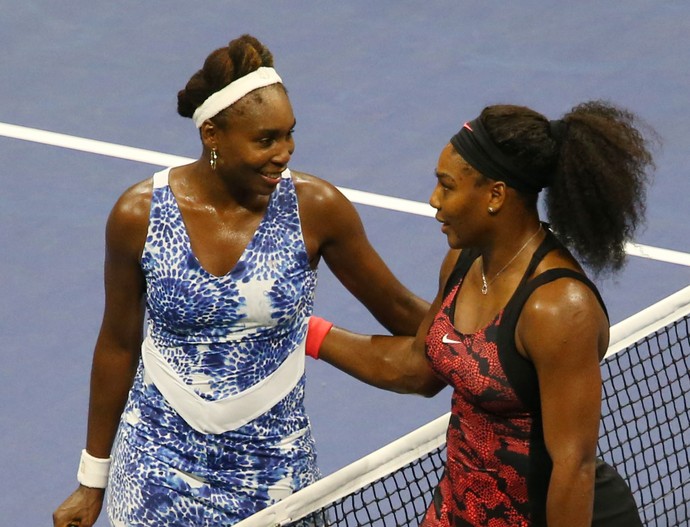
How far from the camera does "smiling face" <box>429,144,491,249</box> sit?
363cm

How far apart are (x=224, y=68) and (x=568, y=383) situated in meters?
1.29

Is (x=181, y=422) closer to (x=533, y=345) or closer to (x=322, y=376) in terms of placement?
(x=533, y=345)

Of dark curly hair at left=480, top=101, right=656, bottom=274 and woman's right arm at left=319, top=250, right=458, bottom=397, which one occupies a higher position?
dark curly hair at left=480, top=101, right=656, bottom=274

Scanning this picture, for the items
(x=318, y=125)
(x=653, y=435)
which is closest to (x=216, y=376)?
(x=653, y=435)

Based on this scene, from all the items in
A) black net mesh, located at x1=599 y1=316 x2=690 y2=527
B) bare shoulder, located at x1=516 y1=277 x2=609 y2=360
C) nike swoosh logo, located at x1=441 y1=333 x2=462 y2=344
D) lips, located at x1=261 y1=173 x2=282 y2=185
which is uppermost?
lips, located at x1=261 y1=173 x2=282 y2=185

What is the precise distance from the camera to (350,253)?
420 cm

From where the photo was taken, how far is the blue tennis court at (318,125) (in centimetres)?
695

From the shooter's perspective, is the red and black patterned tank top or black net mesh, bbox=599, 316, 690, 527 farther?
black net mesh, bbox=599, 316, 690, 527

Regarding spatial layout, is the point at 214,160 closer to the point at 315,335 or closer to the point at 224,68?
the point at 224,68

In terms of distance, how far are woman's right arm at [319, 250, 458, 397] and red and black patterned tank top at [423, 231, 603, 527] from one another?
219mm

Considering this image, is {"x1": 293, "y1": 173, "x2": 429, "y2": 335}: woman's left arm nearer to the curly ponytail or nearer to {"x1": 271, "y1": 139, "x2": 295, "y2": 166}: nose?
{"x1": 271, "y1": 139, "x2": 295, "y2": 166}: nose

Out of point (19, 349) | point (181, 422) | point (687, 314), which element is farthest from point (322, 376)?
point (181, 422)

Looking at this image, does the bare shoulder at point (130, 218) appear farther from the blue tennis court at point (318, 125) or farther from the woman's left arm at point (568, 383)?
the blue tennis court at point (318, 125)

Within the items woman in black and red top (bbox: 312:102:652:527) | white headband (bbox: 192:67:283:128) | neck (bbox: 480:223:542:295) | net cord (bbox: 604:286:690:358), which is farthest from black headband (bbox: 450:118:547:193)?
net cord (bbox: 604:286:690:358)
